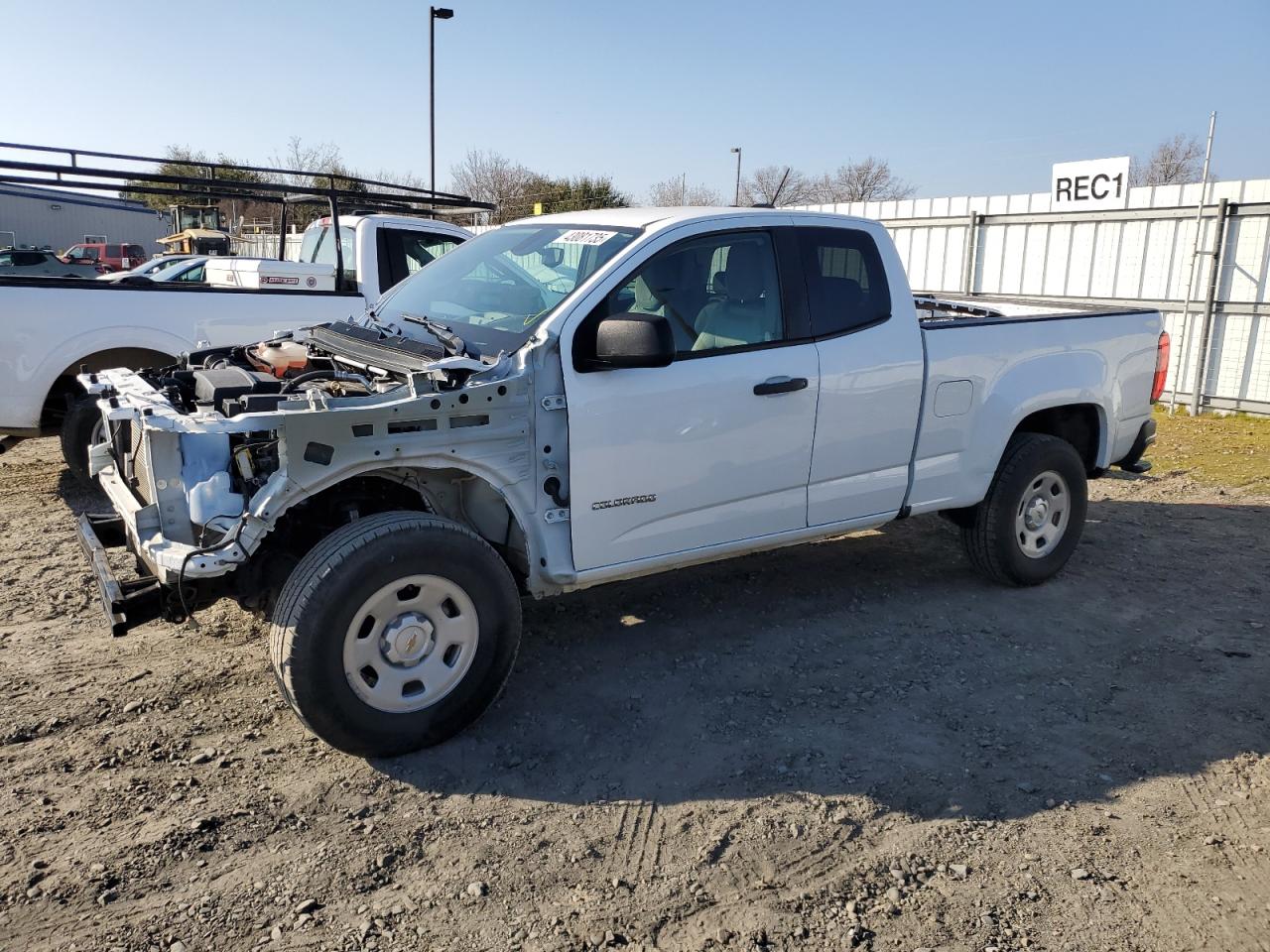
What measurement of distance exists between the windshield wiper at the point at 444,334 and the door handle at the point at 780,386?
4.23 ft

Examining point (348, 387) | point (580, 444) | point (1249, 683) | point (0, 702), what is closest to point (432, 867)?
point (580, 444)

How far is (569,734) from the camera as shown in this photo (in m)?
3.93

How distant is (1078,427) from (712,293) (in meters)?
2.86

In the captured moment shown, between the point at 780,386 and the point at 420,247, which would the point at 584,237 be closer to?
the point at 780,386

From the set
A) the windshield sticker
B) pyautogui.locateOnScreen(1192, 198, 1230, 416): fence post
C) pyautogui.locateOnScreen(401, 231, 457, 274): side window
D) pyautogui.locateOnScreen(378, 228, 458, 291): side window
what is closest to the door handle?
the windshield sticker

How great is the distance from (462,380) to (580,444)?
20.7 inches

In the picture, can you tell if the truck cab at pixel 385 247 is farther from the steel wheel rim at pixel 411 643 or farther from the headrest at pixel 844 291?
the steel wheel rim at pixel 411 643

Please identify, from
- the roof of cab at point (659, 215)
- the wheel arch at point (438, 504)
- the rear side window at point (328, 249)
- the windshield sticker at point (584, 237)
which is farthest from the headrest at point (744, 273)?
the rear side window at point (328, 249)

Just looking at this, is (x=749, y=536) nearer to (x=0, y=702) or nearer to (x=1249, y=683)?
(x=1249, y=683)

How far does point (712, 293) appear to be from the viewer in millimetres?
4391

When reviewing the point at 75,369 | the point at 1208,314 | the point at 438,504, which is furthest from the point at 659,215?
the point at 1208,314

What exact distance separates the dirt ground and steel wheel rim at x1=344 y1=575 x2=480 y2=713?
0.27 metres

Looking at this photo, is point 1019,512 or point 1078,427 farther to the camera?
point 1078,427

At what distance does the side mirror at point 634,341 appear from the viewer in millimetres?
3787
